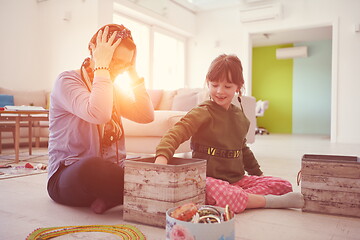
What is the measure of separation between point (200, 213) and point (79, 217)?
1.95 feet

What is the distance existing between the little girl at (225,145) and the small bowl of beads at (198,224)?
472mm

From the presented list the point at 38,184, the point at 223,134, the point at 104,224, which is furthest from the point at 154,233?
the point at 38,184

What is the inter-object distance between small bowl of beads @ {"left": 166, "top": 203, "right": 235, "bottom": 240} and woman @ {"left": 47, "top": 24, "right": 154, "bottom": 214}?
47cm

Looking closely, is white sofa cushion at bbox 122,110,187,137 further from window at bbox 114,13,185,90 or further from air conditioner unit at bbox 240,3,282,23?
air conditioner unit at bbox 240,3,282,23

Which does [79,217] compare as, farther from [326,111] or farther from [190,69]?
[326,111]

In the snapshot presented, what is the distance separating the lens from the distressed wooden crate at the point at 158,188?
3.57ft

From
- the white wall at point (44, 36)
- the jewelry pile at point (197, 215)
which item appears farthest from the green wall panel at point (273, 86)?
the jewelry pile at point (197, 215)

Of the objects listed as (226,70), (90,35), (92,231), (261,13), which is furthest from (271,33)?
(92,231)

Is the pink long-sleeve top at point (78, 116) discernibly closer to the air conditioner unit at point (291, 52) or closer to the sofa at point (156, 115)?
the sofa at point (156, 115)

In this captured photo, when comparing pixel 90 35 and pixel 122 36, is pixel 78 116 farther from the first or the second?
pixel 90 35

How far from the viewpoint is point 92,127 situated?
1.35m

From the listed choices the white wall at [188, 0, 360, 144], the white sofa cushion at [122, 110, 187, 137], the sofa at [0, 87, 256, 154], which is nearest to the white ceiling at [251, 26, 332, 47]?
the white wall at [188, 0, 360, 144]

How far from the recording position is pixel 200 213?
2.92 feet

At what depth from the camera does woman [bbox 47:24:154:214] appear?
1.23 metres
